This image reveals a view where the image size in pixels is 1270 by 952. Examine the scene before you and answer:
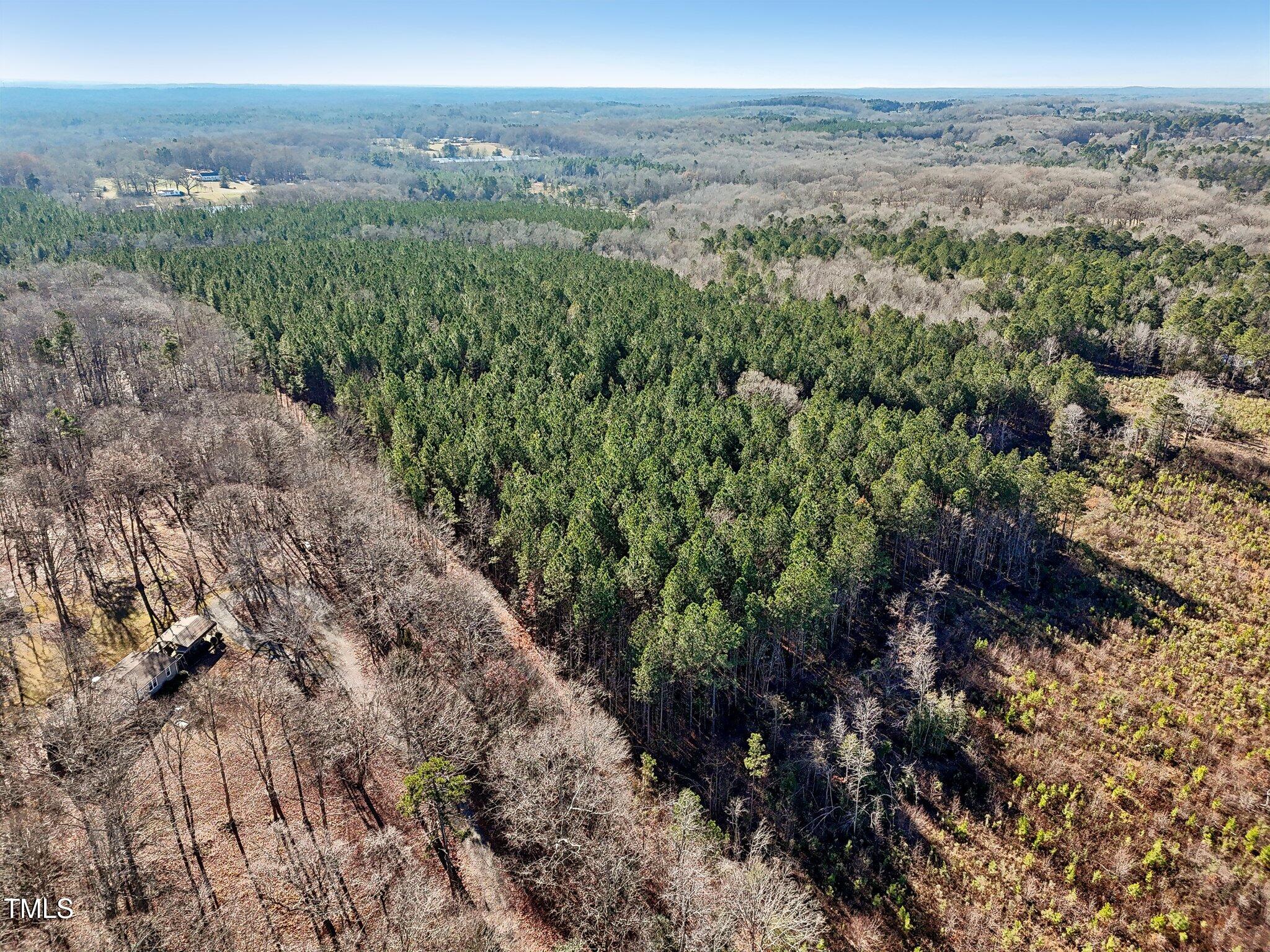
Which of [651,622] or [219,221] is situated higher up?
[219,221]

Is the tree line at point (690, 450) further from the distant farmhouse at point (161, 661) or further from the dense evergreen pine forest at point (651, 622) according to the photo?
the distant farmhouse at point (161, 661)

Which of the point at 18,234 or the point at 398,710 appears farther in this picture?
the point at 18,234

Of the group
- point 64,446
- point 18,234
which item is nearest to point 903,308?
point 64,446

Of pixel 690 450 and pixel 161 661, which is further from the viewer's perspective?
pixel 690 450

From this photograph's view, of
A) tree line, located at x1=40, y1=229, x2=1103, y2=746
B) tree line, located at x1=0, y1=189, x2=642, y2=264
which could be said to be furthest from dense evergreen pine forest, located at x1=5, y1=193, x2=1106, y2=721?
tree line, located at x1=0, y1=189, x2=642, y2=264

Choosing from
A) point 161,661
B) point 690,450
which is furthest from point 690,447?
point 161,661

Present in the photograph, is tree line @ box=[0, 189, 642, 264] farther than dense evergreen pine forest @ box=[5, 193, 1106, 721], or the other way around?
tree line @ box=[0, 189, 642, 264]

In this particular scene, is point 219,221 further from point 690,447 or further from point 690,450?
point 690,450

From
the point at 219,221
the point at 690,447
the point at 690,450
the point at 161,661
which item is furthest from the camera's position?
the point at 219,221

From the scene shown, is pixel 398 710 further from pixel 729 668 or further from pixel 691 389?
pixel 691 389

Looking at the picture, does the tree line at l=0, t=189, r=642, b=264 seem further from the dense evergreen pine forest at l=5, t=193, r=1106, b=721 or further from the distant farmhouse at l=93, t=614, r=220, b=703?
the distant farmhouse at l=93, t=614, r=220, b=703

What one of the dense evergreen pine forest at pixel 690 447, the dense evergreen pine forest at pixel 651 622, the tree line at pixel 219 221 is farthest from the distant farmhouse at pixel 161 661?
the tree line at pixel 219 221
